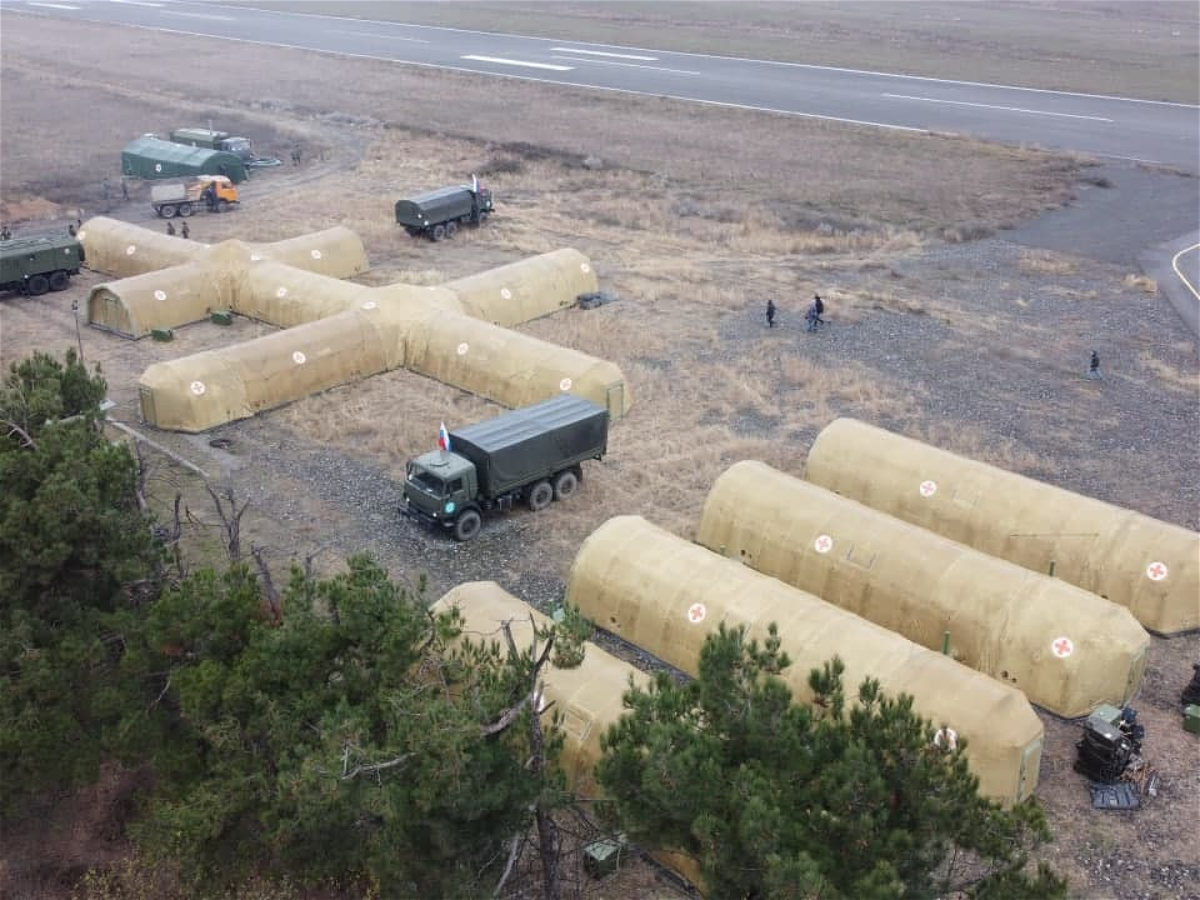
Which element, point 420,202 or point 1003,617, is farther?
point 420,202

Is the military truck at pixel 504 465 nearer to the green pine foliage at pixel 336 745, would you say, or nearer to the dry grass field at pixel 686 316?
the dry grass field at pixel 686 316

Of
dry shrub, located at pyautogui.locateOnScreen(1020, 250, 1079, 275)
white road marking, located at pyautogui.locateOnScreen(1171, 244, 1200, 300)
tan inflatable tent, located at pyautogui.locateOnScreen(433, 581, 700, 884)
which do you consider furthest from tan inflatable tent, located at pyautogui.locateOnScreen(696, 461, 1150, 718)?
white road marking, located at pyautogui.locateOnScreen(1171, 244, 1200, 300)

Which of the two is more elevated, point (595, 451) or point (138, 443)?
point (595, 451)

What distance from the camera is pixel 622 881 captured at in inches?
702

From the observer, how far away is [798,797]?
12516 millimetres

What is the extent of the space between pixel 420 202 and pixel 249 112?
38710 millimetres

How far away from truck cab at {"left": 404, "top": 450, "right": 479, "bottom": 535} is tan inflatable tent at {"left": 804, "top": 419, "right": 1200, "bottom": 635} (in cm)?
889

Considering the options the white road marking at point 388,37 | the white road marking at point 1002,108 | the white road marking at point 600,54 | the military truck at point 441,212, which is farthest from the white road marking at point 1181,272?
the white road marking at point 388,37

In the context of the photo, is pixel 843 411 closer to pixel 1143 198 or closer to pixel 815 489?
pixel 815 489

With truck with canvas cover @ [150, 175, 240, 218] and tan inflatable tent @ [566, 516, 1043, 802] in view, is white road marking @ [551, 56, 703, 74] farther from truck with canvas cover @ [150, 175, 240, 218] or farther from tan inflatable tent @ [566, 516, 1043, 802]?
tan inflatable tent @ [566, 516, 1043, 802]

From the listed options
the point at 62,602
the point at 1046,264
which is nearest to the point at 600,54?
the point at 1046,264

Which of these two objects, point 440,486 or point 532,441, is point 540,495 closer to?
point 532,441

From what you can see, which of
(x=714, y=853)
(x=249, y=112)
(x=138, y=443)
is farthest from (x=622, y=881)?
(x=249, y=112)

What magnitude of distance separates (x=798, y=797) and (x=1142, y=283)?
4087 cm
